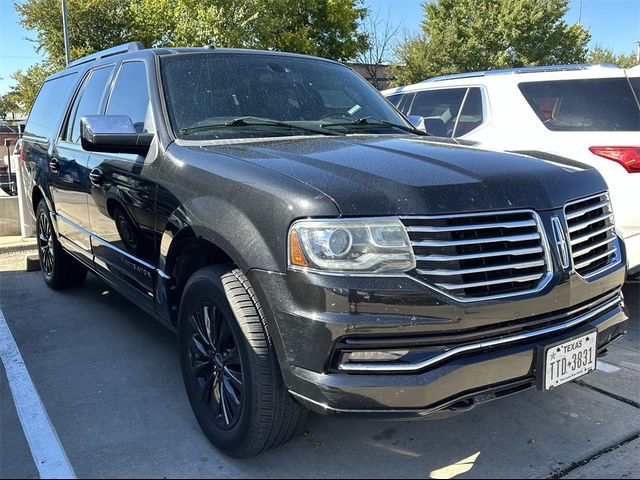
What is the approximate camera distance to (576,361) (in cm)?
244

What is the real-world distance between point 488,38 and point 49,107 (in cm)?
2457

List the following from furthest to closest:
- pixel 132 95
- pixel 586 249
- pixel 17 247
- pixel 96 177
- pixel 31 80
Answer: pixel 31 80 < pixel 17 247 < pixel 96 177 < pixel 132 95 < pixel 586 249

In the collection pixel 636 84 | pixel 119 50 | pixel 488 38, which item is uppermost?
pixel 488 38

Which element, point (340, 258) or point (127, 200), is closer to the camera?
point (340, 258)

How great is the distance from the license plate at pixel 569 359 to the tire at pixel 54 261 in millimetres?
4348

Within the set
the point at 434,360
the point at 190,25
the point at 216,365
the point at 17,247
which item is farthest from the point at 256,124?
the point at 190,25

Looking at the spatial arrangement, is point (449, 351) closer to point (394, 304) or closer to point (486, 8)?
point (394, 304)

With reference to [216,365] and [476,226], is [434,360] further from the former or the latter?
[216,365]

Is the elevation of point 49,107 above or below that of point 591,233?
above

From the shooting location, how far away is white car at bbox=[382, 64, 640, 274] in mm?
4297

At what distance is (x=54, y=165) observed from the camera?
4691mm

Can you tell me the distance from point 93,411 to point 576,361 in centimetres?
250

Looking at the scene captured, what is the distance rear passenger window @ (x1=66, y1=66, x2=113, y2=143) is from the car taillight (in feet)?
12.3

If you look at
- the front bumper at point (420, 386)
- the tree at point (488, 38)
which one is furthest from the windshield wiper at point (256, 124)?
the tree at point (488, 38)
